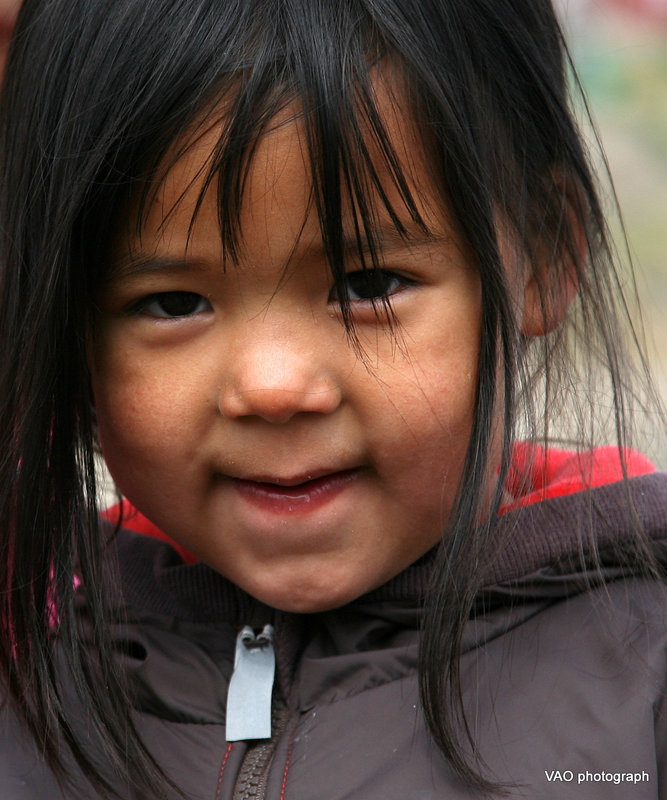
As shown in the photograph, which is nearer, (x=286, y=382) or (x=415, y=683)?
(x=286, y=382)

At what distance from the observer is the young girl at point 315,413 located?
3.29ft

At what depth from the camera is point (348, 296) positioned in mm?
1021

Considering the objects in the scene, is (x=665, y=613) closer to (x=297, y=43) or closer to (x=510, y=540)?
(x=510, y=540)

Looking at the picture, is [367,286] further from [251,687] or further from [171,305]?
[251,687]

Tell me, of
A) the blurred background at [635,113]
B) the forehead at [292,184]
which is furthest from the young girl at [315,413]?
the blurred background at [635,113]

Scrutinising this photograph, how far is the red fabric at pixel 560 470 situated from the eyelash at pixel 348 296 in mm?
243

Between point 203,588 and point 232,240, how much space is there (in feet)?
1.32

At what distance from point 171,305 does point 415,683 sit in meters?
0.42

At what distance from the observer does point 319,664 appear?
1125 millimetres

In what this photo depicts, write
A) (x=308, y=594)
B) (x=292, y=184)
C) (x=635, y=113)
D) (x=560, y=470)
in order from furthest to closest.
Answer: (x=635, y=113) < (x=560, y=470) < (x=308, y=594) < (x=292, y=184)

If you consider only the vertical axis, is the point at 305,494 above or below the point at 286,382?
below

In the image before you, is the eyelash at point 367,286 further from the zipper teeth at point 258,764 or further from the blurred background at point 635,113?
the blurred background at point 635,113

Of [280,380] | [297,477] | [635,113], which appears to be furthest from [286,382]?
[635,113]

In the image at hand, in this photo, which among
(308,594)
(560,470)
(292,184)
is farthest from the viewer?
(560,470)
